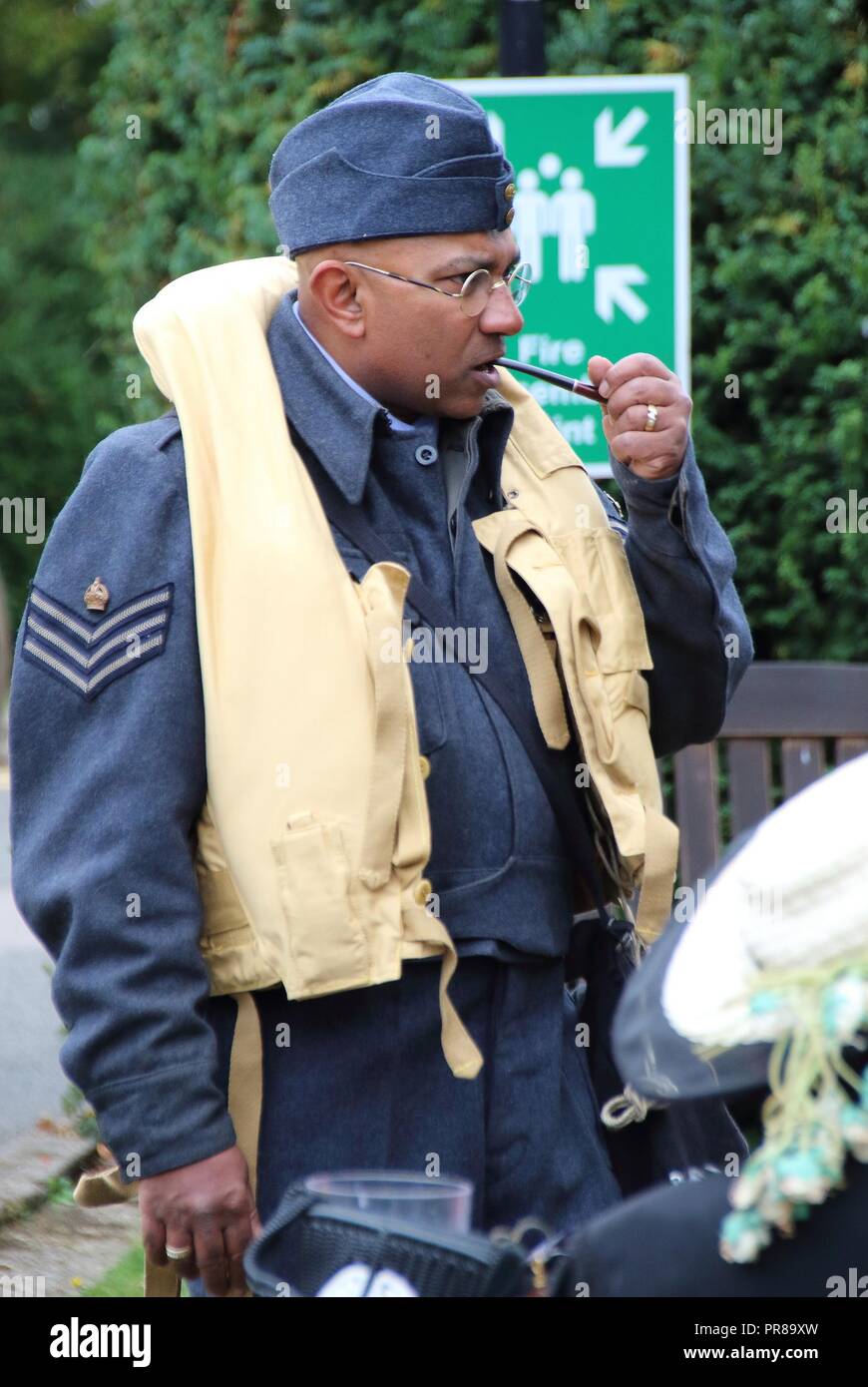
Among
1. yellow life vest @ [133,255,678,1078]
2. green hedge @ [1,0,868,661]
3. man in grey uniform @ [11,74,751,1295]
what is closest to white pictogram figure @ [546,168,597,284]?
green hedge @ [1,0,868,661]

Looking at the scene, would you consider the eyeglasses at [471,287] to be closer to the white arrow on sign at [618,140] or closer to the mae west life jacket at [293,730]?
the mae west life jacket at [293,730]

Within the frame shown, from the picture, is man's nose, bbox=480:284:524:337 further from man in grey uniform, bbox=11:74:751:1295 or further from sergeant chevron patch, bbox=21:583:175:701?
sergeant chevron patch, bbox=21:583:175:701

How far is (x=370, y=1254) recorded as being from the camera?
1.70 metres

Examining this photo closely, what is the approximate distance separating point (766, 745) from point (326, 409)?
2.08 metres

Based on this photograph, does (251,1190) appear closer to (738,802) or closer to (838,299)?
(738,802)

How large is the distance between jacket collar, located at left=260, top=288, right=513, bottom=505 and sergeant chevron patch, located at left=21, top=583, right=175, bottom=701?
296 mm

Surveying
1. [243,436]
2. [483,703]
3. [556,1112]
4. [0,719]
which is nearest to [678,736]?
[483,703]

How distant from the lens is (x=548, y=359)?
164 inches

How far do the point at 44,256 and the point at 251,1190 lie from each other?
15265 mm

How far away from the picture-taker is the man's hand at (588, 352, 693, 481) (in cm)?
253

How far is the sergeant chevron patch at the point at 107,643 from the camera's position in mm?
2350

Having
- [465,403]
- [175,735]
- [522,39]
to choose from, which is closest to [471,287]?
[465,403]

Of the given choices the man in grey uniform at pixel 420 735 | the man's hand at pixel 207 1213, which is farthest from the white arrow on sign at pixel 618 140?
the man's hand at pixel 207 1213

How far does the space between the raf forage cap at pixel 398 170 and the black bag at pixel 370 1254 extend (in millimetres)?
1362
